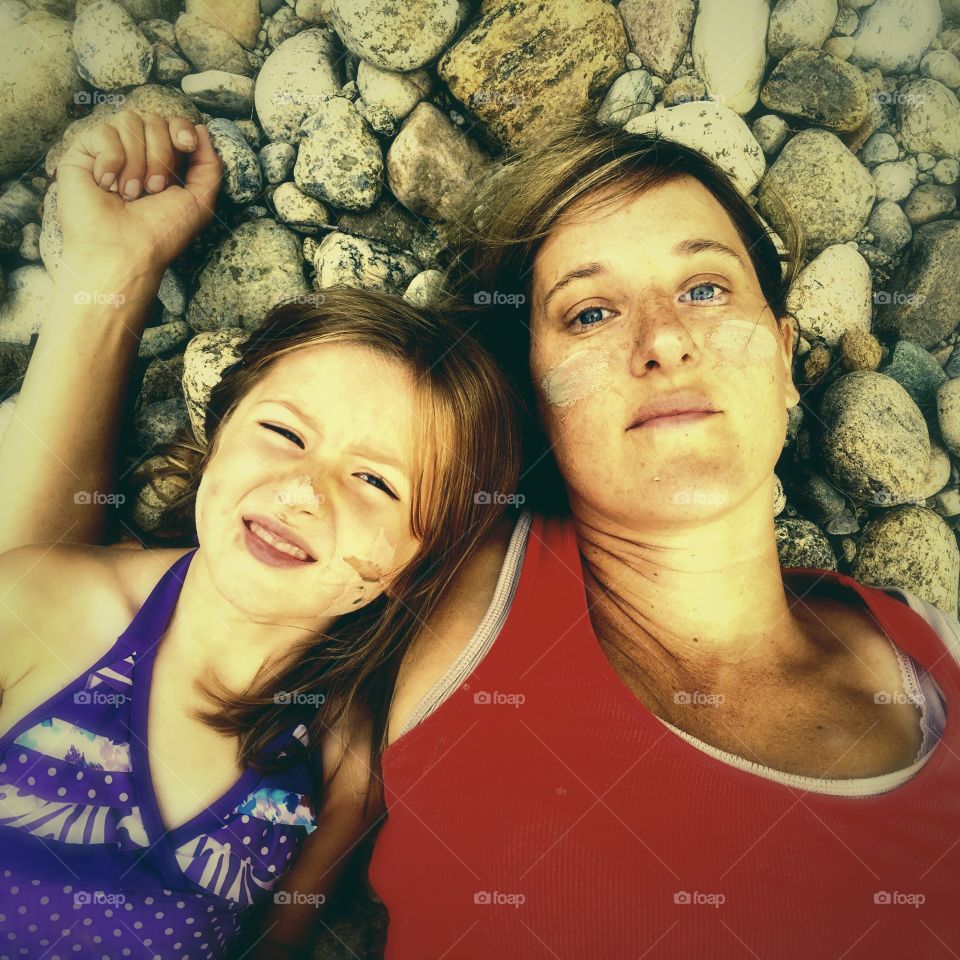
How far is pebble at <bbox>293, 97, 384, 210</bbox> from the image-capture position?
5.88 feet

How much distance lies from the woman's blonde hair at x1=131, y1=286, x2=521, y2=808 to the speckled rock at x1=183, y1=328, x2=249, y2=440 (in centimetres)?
4

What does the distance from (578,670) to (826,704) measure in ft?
1.76

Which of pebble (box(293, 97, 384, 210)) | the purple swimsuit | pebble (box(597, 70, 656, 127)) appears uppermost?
pebble (box(597, 70, 656, 127))

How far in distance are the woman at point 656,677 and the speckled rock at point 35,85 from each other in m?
1.20

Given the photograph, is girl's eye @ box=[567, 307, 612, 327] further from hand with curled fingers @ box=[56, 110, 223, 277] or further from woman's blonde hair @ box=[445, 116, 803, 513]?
hand with curled fingers @ box=[56, 110, 223, 277]

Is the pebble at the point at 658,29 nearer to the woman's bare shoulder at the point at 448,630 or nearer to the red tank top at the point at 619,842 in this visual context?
the woman's bare shoulder at the point at 448,630

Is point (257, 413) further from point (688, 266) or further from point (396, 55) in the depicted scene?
point (396, 55)

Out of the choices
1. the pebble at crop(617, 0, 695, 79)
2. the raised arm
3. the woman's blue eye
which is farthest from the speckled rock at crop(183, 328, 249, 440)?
the pebble at crop(617, 0, 695, 79)

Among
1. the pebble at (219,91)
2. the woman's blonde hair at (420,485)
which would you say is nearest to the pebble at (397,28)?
the pebble at (219,91)

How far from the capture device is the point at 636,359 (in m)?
1.34

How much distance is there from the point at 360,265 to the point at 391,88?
46 cm

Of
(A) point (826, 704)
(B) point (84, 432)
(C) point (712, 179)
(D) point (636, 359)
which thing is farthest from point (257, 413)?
(A) point (826, 704)

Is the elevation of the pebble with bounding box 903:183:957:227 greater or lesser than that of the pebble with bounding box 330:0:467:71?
lesser

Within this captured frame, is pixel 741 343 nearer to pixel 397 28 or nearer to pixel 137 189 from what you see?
pixel 397 28
